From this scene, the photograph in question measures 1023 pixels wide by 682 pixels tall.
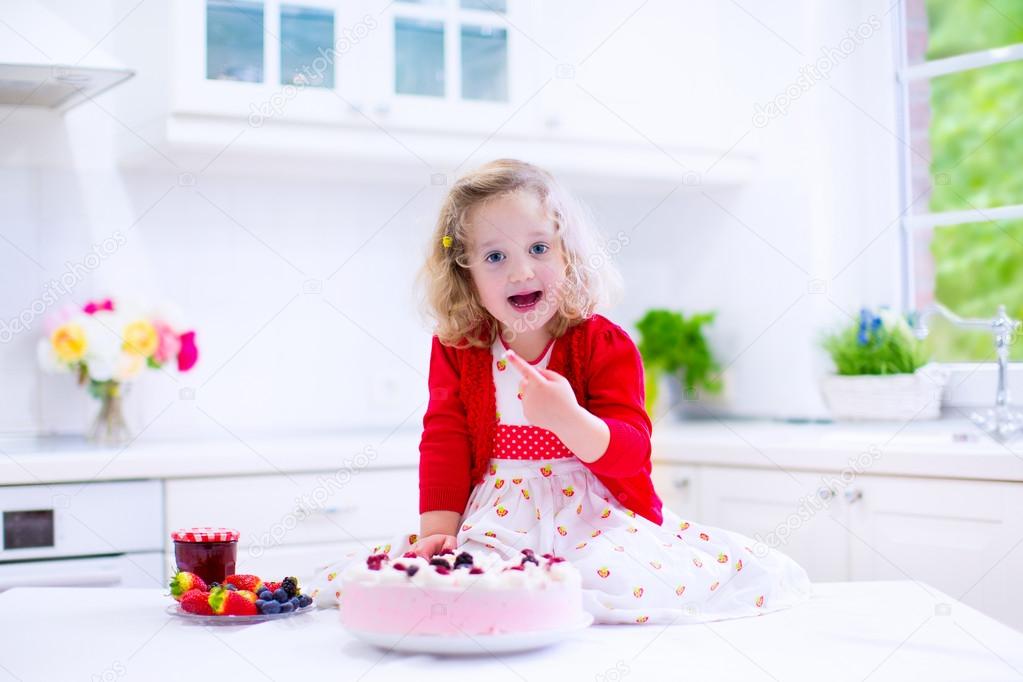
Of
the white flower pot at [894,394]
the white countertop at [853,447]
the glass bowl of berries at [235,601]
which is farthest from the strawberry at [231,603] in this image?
the white flower pot at [894,394]

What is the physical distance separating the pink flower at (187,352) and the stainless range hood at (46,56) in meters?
0.58

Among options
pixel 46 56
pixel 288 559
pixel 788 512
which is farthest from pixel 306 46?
pixel 788 512

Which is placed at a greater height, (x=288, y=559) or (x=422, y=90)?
(x=422, y=90)

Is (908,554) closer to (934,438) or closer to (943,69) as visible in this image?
(934,438)

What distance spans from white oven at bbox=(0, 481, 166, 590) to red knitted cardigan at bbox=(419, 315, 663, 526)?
989 millimetres

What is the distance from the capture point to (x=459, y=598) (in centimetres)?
108

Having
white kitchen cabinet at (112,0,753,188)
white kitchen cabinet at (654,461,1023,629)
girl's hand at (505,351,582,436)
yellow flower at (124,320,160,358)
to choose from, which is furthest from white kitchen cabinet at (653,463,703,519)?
girl's hand at (505,351,582,436)

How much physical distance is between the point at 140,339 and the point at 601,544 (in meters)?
1.58

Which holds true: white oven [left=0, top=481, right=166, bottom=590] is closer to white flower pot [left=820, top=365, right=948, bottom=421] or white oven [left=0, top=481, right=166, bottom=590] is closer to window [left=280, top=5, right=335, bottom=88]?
window [left=280, top=5, right=335, bottom=88]

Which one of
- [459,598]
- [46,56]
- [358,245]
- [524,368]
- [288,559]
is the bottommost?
[288,559]

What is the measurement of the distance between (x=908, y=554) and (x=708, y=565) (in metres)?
0.98

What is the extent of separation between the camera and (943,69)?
9.29 ft

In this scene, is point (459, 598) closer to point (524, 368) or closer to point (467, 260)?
point (524, 368)

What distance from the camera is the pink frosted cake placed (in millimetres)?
1079
